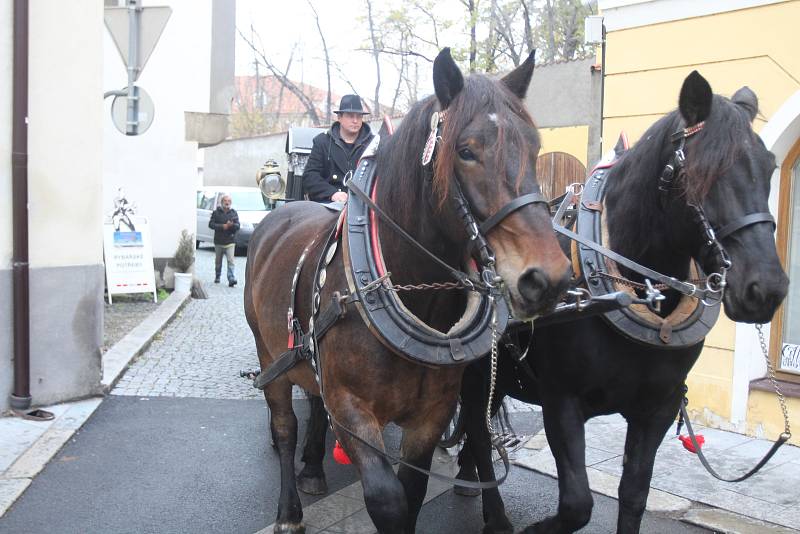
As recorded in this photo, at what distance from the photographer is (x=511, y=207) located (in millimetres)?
2182

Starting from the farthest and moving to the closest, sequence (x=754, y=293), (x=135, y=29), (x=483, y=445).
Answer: (x=135, y=29)
(x=483, y=445)
(x=754, y=293)

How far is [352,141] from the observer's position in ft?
16.7

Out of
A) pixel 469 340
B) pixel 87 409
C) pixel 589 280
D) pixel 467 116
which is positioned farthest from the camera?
pixel 87 409

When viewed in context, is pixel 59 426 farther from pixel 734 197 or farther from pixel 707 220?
pixel 734 197

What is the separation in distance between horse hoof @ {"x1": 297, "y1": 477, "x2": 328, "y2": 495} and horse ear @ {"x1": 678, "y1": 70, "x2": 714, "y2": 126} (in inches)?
111

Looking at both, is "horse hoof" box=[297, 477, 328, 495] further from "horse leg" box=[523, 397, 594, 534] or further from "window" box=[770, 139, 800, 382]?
"window" box=[770, 139, 800, 382]

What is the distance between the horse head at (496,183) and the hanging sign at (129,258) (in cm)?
890

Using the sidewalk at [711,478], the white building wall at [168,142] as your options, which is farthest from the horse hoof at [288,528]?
the white building wall at [168,142]

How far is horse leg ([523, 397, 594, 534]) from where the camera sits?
9.56 ft

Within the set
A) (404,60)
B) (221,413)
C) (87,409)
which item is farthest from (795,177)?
(404,60)

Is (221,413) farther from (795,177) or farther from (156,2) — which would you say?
(156,2)

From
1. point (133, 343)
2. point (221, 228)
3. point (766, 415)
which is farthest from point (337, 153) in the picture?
point (221, 228)

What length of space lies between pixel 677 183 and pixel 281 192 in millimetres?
11123

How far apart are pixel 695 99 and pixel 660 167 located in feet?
0.97
